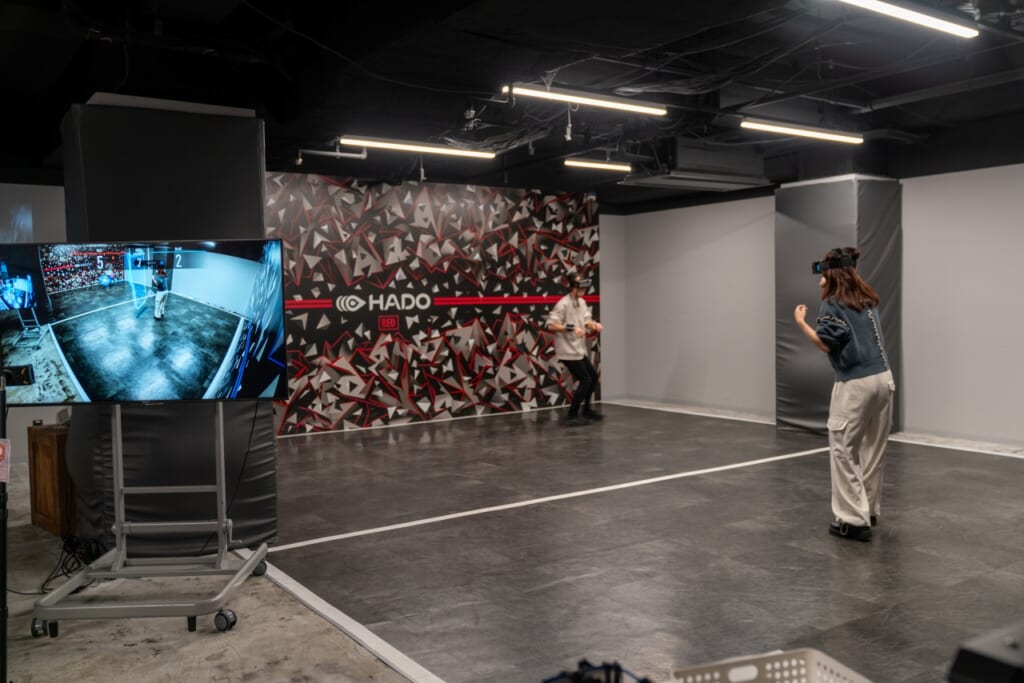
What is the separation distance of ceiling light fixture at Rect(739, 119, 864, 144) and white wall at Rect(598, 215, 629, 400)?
446cm

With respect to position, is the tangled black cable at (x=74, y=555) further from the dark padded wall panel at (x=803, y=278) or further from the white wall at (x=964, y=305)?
the white wall at (x=964, y=305)

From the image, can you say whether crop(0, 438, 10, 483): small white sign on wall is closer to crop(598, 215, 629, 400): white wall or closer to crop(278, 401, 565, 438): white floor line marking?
crop(278, 401, 565, 438): white floor line marking

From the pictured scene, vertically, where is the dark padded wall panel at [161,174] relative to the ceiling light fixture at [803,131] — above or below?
below

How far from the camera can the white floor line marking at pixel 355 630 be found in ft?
10.2

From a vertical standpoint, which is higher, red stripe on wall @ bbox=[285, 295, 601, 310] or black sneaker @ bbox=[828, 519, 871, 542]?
red stripe on wall @ bbox=[285, 295, 601, 310]

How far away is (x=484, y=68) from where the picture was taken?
187 inches

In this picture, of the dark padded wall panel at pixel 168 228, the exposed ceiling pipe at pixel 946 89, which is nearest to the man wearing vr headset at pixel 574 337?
the exposed ceiling pipe at pixel 946 89

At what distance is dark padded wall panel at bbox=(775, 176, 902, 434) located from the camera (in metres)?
8.18

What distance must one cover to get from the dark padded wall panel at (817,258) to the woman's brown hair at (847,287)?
11.8 ft

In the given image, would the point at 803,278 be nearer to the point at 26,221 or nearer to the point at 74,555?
the point at 74,555

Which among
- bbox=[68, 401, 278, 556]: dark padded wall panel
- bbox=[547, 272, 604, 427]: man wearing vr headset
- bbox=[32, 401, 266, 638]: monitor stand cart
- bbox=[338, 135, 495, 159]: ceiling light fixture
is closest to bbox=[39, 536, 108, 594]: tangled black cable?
bbox=[68, 401, 278, 556]: dark padded wall panel

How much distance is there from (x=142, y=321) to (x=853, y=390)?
152 inches

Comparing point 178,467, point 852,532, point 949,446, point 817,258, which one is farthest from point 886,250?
point 178,467

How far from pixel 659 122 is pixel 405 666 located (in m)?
5.65
